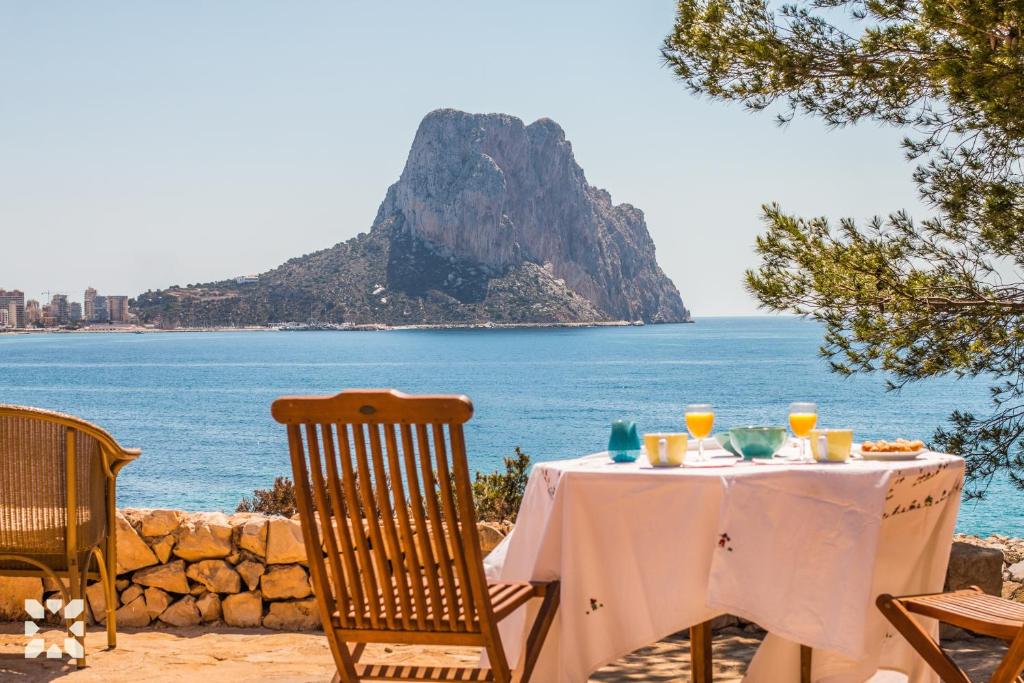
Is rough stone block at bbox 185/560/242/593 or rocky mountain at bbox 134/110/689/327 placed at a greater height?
rocky mountain at bbox 134/110/689/327

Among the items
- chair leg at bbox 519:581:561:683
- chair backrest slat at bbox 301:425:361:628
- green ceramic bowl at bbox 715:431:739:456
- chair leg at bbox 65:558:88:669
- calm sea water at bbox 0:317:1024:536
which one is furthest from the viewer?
calm sea water at bbox 0:317:1024:536

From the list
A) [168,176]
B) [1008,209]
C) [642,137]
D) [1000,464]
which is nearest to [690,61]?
[1008,209]

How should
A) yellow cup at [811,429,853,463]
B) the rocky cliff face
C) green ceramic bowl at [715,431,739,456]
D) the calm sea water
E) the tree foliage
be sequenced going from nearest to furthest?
1. yellow cup at [811,429,853,463]
2. green ceramic bowl at [715,431,739,456]
3. the tree foliage
4. the calm sea water
5. the rocky cliff face


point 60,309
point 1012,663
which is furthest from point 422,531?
point 60,309

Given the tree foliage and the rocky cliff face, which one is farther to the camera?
the rocky cliff face

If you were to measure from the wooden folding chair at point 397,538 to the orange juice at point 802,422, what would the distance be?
92 cm

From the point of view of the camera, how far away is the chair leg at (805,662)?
311 centimetres

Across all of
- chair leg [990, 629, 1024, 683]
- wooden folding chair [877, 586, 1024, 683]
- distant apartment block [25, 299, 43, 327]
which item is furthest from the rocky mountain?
chair leg [990, 629, 1024, 683]

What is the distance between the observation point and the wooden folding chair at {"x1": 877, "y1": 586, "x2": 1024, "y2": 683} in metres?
2.47

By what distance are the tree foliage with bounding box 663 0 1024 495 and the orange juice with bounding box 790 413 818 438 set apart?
266 centimetres

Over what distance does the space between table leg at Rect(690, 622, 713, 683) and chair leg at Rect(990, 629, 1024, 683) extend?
84 cm

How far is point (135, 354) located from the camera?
77.4m

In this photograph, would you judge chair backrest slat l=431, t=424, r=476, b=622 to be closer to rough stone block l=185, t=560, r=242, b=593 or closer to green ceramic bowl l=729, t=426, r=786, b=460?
green ceramic bowl l=729, t=426, r=786, b=460

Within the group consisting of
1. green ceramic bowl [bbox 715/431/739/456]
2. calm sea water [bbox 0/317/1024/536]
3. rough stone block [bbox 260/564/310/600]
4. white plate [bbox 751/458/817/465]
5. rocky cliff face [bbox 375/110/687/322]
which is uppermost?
rocky cliff face [bbox 375/110/687/322]
